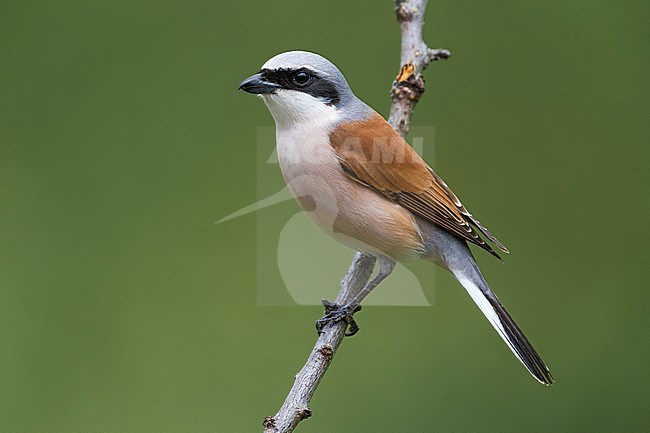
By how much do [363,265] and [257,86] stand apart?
73 cm

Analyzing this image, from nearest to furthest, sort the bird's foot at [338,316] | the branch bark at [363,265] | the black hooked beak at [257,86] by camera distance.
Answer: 1. the branch bark at [363,265]
2. the black hooked beak at [257,86]
3. the bird's foot at [338,316]

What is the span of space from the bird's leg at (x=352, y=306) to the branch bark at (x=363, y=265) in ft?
0.07

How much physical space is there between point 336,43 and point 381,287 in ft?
4.56

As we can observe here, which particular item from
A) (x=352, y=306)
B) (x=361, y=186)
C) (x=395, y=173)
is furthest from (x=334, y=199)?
(x=352, y=306)

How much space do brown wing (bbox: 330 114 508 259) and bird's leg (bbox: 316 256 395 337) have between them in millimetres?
196

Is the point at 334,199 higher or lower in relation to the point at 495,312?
higher

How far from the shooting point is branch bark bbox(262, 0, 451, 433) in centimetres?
214

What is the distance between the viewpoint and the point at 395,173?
8.53 feet

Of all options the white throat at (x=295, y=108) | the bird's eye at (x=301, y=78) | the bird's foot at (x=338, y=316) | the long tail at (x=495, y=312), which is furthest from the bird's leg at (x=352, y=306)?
the bird's eye at (x=301, y=78)

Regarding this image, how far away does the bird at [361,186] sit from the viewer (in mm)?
2451

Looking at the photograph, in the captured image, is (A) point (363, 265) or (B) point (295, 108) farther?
(A) point (363, 265)

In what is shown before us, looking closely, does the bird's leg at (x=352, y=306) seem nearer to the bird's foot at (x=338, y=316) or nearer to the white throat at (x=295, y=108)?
the bird's foot at (x=338, y=316)

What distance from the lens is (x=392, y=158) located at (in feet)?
8.53

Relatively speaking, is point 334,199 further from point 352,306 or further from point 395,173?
point 352,306
